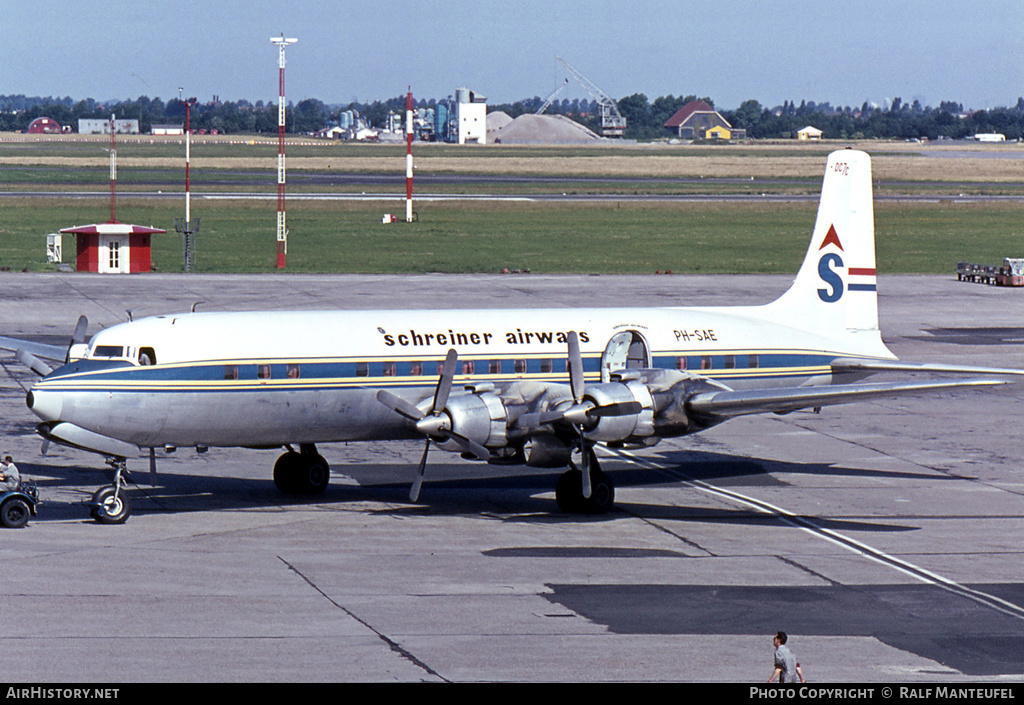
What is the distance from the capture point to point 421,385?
2748 cm

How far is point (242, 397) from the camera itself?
25.9 metres

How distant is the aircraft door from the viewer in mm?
28766

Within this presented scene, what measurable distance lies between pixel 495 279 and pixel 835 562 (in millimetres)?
47000

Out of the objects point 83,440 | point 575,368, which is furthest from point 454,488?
point 83,440

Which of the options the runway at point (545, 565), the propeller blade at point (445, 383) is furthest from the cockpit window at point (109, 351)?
the propeller blade at point (445, 383)

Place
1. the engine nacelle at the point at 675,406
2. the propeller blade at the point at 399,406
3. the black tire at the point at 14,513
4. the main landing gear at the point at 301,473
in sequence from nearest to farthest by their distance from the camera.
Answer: the black tire at the point at 14,513 < the propeller blade at the point at 399,406 < the engine nacelle at the point at 675,406 < the main landing gear at the point at 301,473

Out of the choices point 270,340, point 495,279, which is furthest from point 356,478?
point 495,279

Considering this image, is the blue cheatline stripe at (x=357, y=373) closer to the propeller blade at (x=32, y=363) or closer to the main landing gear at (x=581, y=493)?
the main landing gear at (x=581, y=493)

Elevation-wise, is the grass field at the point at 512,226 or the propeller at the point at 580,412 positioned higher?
the grass field at the point at 512,226

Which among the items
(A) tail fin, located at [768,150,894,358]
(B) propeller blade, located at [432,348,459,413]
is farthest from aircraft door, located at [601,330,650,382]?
(A) tail fin, located at [768,150,894,358]

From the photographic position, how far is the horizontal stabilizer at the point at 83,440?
24219 mm

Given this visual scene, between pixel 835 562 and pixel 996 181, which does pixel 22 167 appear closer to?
pixel 996 181

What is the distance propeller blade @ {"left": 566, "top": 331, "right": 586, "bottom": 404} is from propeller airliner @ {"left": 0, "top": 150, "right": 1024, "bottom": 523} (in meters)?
0.04

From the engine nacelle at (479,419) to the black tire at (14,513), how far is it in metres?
7.75
